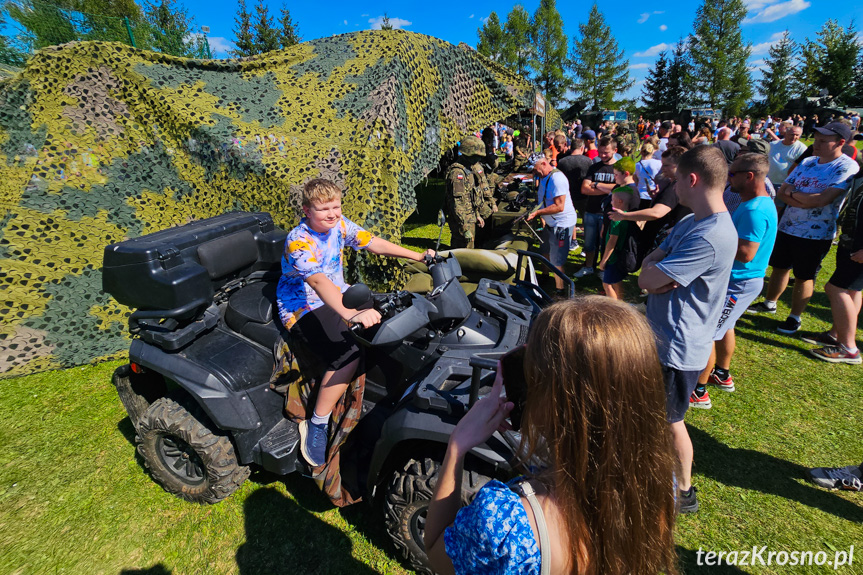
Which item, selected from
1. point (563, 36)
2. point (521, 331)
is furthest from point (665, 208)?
point (563, 36)

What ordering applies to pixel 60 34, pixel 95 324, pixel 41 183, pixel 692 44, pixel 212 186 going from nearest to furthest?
1. pixel 41 183
2. pixel 95 324
3. pixel 212 186
4. pixel 60 34
5. pixel 692 44

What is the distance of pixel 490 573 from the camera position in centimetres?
104

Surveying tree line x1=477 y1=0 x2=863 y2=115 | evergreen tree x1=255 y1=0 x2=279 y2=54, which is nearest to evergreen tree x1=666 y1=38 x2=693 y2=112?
tree line x1=477 y1=0 x2=863 y2=115

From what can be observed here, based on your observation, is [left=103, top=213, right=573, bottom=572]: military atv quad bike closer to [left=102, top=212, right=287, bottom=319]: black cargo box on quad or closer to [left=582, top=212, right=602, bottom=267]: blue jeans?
[left=102, top=212, right=287, bottom=319]: black cargo box on quad

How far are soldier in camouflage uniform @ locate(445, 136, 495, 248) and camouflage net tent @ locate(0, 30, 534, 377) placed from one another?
1.32 m

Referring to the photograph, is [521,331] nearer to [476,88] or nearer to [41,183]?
[476,88]

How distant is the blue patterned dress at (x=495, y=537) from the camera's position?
1.01 m

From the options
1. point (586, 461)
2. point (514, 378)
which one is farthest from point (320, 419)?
point (586, 461)

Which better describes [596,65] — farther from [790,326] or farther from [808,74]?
[790,326]

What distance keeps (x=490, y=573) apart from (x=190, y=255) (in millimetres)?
2624

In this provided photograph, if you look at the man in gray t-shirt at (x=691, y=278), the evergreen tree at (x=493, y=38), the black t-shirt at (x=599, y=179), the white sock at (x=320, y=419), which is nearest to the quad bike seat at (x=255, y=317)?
the white sock at (x=320, y=419)

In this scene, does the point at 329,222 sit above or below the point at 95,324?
above

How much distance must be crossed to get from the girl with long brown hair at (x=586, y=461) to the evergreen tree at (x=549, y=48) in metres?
50.1

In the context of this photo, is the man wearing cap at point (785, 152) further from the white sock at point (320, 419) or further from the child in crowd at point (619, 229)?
the white sock at point (320, 419)
